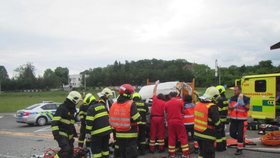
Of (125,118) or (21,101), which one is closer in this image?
(125,118)

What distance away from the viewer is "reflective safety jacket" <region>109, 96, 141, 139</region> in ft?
22.2

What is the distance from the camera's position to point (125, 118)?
6.76 metres

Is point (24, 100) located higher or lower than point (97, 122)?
lower

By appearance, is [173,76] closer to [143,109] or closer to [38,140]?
[38,140]

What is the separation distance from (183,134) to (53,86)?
112 m

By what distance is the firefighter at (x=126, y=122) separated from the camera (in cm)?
676

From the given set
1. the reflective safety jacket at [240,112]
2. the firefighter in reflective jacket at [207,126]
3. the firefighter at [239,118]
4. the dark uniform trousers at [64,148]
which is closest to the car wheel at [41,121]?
the dark uniform trousers at [64,148]

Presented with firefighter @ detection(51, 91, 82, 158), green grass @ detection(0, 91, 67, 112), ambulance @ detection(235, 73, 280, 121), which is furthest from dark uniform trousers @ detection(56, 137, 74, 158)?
green grass @ detection(0, 91, 67, 112)

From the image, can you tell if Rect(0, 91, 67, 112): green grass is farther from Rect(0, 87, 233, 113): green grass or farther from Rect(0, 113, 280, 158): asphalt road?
Rect(0, 113, 280, 158): asphalt road

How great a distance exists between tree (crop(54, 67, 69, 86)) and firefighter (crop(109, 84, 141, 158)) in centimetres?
12185

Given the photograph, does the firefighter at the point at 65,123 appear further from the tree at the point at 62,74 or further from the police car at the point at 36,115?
the tree at the point at 62,74

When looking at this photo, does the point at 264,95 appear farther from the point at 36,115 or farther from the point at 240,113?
the point at 36,115

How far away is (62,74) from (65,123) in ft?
447

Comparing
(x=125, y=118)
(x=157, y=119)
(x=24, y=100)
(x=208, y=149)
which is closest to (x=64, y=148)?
(x=125, y=118)
